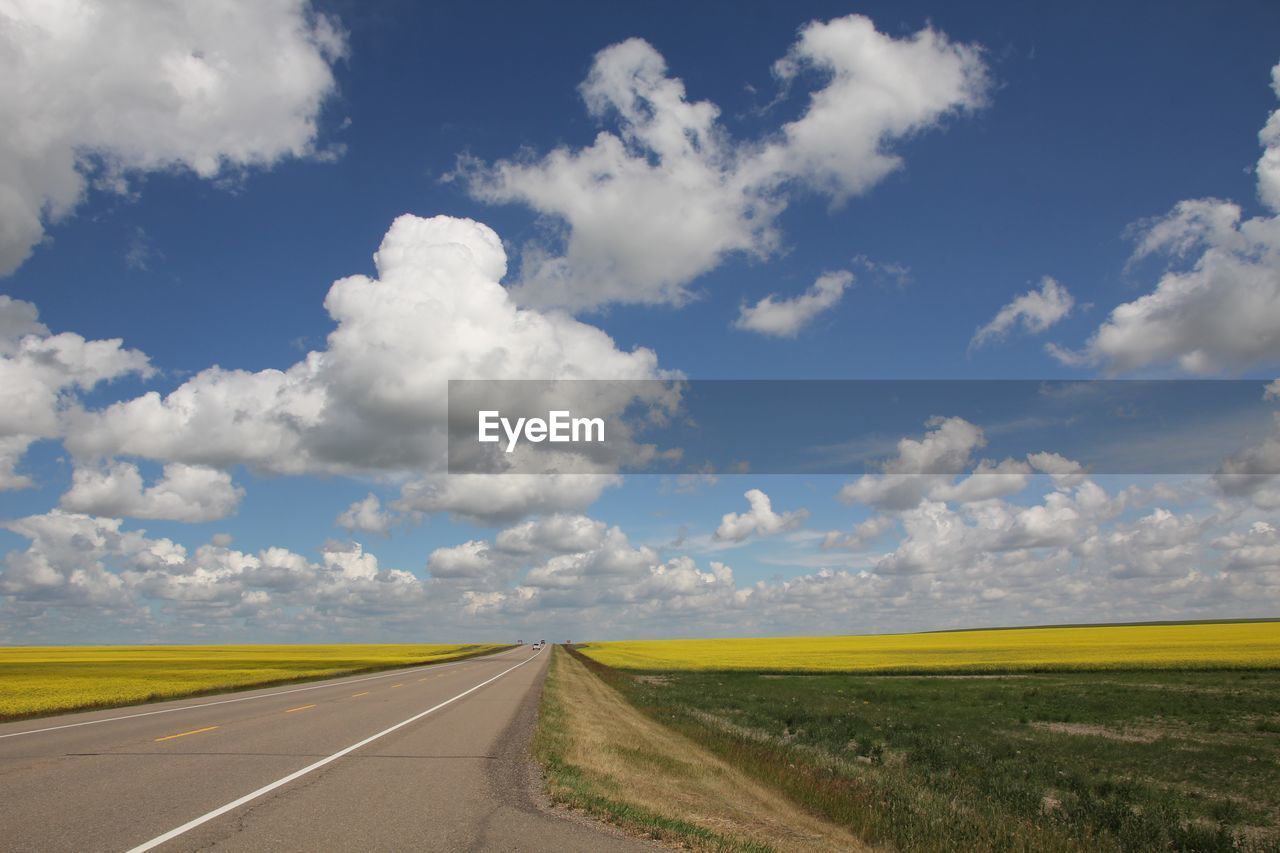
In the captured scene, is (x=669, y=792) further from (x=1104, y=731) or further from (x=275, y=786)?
(x=1104, y=731)

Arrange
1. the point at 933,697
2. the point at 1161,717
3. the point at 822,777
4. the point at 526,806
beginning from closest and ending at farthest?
the point at 526,806
the point at 822,777
the point at 1161,717
the point at 933,697

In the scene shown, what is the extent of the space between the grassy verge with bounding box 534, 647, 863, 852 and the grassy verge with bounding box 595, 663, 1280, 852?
0.73 m

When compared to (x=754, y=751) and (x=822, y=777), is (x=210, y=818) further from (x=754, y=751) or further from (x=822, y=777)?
(x=754, y=751)

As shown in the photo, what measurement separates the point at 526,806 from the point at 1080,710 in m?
26.3

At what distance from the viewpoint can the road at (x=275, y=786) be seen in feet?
25.3

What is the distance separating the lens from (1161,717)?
25.8m

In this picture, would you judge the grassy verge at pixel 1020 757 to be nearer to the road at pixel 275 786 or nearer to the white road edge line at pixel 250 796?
the road at pixel 275 786

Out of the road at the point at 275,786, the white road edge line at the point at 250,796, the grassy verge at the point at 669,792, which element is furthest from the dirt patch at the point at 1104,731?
the white road edge line at the point at 250,796

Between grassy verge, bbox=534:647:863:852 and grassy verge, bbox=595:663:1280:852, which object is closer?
grassy verge, bbox=534:647:863:852

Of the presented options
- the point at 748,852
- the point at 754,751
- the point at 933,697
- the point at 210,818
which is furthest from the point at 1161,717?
the point at 210,818

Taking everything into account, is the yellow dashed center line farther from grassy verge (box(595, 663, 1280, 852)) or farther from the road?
grassy verge (box(595, 663, 1280, 852))

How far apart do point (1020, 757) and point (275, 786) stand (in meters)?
17.1

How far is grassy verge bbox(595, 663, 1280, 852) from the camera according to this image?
460 inches

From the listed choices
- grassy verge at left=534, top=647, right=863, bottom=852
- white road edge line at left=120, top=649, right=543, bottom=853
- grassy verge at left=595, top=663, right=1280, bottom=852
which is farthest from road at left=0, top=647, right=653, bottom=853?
grassy verge at left=595, top=663, right=1280, bottom=852
